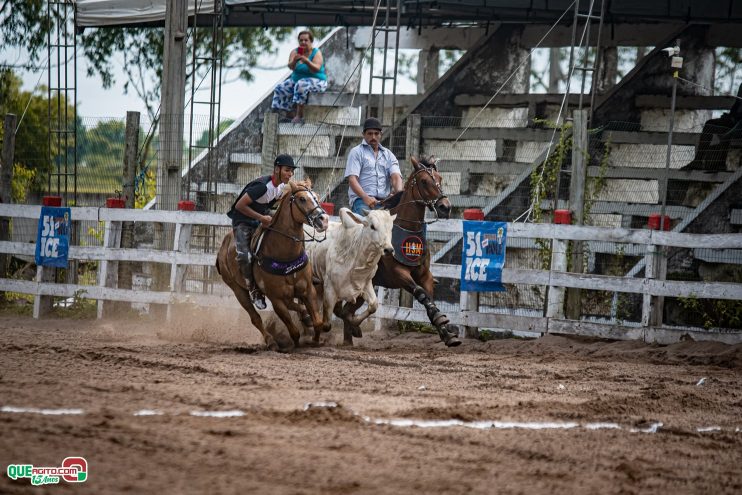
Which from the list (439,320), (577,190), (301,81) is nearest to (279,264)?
(439,320)

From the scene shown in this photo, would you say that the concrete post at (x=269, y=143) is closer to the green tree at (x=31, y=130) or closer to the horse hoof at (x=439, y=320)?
the green tree at (x=31, y=130)

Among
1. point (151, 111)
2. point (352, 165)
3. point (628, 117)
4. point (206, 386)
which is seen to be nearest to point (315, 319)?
point (352, 165)

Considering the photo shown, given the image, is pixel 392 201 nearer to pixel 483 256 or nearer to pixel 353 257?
pixel 353 257

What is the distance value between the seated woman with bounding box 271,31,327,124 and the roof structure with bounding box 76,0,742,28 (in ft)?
2.59

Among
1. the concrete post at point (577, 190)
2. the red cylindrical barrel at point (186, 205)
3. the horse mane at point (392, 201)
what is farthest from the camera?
the red cylindrical barrel at point (186, 205)

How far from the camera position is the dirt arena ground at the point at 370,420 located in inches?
212

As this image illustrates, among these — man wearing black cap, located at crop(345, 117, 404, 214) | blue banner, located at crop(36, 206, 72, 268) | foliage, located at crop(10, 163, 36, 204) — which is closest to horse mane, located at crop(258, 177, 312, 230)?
man wearing black cap, located at crop(345, 117, 404, 214)

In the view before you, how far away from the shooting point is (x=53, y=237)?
16516 millimetres

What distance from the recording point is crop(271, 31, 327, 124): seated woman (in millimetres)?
19844

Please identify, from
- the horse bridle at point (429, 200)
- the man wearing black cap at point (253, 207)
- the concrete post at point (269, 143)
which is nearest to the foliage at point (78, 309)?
the concrete post at point (269, 143)

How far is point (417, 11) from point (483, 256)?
25.6 feet

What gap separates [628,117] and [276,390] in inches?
461

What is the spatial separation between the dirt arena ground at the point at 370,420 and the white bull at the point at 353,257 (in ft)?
2.69

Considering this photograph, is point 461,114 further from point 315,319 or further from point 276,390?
point 276,390
